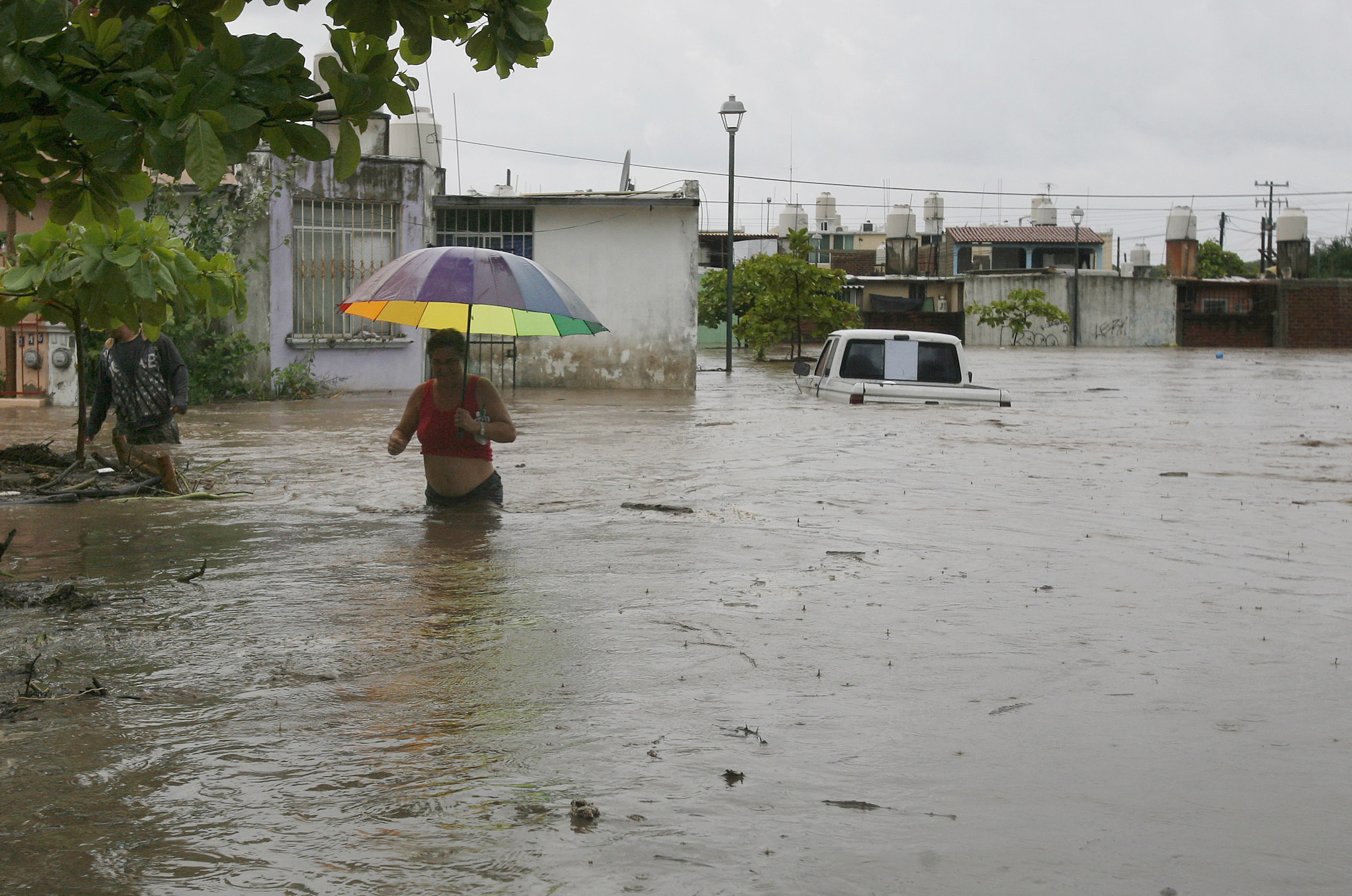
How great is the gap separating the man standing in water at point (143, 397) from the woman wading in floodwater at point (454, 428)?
7.34 feet

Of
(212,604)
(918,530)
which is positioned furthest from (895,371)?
(212,604)

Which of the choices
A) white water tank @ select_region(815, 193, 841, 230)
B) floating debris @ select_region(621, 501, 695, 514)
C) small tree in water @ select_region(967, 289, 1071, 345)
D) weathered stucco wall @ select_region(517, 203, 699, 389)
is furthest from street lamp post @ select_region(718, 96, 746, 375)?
white water tank @ select_region(815, 193, 841, 230)

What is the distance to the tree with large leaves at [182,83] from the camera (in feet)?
10.7

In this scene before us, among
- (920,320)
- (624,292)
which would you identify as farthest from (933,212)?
(624,292)

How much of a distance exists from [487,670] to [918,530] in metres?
4.24

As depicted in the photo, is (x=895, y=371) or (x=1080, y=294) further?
(x=1080, y=294)

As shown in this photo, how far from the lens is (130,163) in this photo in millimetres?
3469

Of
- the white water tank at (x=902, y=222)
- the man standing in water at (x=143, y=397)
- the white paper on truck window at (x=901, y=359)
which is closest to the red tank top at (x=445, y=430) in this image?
the man standing in water at (x=143, y=397)

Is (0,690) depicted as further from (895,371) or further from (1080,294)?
(1080,294)

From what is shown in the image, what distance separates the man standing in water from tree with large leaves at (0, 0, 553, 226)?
577 centimetres

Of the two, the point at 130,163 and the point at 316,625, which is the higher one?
the point at 130,163

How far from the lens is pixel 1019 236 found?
7850cm

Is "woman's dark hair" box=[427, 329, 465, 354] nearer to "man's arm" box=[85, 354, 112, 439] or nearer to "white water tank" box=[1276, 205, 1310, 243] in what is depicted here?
"man's arm" box=[85, 354, 112, 439]

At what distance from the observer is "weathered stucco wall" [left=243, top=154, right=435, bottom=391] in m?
20.5
